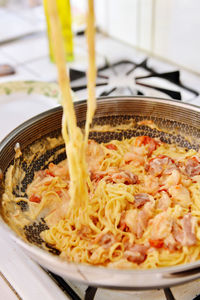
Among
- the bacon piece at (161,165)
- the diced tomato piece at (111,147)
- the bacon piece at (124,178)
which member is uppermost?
the diced tomato piece at (111,147)

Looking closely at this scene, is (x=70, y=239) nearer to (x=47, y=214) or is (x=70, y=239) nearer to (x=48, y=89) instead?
(x=47, y=214)

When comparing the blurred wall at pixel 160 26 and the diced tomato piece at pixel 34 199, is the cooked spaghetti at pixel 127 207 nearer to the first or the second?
the diced tomato piece at pixel 34 199

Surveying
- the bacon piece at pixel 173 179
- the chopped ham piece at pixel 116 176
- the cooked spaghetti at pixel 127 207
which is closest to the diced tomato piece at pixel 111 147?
the cooked spaghetti at pixel 127 207

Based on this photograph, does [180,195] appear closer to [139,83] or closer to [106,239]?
[106,239]

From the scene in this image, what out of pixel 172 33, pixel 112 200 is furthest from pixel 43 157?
pixel 172 33

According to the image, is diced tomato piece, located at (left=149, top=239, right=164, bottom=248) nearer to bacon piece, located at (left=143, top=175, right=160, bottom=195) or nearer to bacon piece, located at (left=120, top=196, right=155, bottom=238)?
bacon piece, located at (left=120, top=196, right=155, bottom=238)

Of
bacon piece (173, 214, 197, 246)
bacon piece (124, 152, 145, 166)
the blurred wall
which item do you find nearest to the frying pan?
bacon piece (124, 152, 145, 166)

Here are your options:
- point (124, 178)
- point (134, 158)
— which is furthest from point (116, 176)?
point (134, 158)

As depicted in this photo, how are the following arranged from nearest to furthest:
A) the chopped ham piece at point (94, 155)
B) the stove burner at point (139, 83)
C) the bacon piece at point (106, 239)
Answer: the bacon piece at point (106, 239) < the chopped ham piece at point (94, 155) < the stove burner at point (139, 83)
